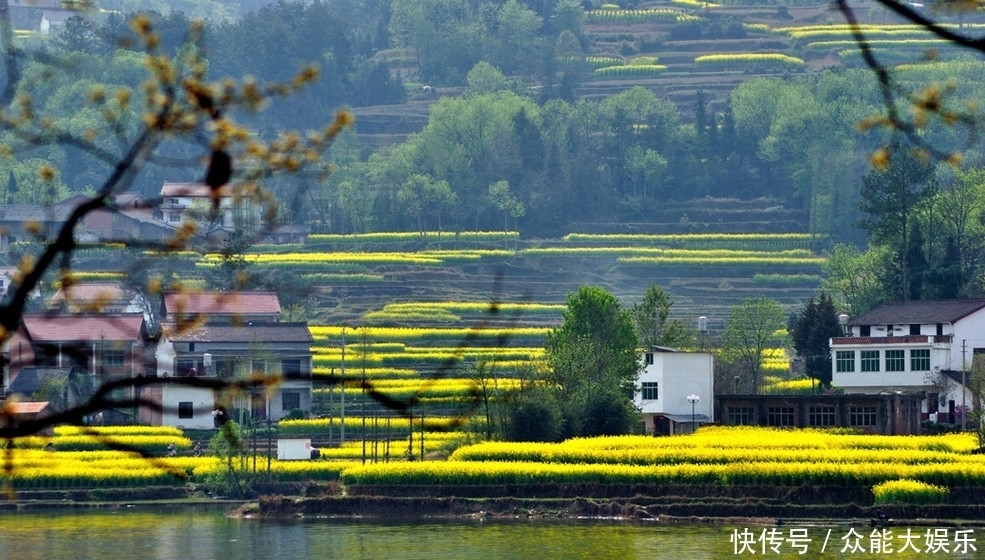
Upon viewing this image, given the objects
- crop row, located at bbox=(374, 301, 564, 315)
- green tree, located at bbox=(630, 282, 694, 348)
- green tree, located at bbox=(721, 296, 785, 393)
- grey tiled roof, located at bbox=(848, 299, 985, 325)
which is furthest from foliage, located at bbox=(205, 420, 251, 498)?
crop row, located at bbox=(374, 301, 564, 315)

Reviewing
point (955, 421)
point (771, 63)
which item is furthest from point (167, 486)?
point (771, 63)

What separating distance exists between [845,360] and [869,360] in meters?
0.79

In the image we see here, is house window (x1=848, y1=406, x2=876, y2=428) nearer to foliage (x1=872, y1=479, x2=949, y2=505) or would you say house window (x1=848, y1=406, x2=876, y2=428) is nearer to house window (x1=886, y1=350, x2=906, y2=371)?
house window (x1=886, y1=350, x2=906, y2=371)

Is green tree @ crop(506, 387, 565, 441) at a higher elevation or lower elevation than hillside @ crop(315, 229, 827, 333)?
lower

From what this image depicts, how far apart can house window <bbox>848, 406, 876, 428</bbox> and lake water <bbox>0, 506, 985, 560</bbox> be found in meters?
13.7

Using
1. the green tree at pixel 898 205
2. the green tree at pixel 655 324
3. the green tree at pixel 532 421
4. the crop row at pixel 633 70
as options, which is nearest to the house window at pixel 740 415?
the green tree at pixel 532 421

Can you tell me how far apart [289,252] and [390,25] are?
2131 inches

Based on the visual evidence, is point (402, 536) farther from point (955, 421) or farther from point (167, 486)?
point (955, 421)

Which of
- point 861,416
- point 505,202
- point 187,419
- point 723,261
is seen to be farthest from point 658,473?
point 505,202

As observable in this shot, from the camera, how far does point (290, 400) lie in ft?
198

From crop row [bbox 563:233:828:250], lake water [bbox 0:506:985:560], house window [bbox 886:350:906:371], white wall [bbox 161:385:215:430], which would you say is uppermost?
crop row [bbox 563:233:828:250]

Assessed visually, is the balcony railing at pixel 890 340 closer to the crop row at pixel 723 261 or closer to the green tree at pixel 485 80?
the crop row at pixel 723 261

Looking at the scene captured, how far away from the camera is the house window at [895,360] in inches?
2185

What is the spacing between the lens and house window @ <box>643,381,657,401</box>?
5434cm
